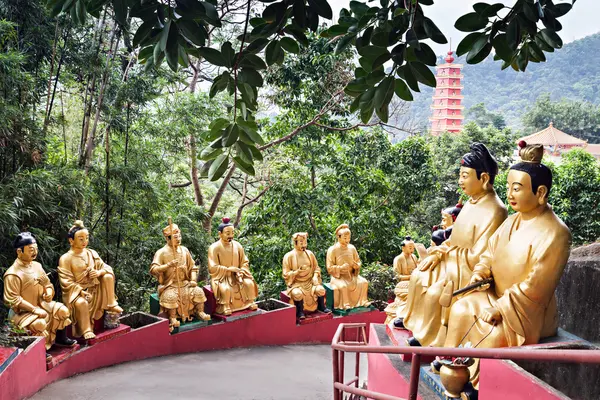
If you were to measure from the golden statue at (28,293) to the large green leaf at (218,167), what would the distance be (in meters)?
4.30

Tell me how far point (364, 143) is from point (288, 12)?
926 centimetres

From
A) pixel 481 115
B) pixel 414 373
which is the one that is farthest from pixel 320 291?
pixel 481 115

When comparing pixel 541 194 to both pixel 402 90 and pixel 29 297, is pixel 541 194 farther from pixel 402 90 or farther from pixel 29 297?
pixel 29 297

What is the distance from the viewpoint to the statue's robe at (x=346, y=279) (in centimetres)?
787

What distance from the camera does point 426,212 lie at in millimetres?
12164

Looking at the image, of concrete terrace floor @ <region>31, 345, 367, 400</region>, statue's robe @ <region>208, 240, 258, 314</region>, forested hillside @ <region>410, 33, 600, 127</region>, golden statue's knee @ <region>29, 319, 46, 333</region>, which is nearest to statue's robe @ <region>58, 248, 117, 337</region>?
golden statue's knee @ <region>29, 319, 46, 333</region>

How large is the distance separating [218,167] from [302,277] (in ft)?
20.3

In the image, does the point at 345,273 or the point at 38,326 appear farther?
the point at 345,273

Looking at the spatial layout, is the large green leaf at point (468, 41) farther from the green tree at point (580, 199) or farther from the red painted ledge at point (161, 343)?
the green tree at point (580, 199)

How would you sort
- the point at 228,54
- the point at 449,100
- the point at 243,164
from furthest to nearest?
the point at 449,100 → the point at 243,164 → the point at 228,54

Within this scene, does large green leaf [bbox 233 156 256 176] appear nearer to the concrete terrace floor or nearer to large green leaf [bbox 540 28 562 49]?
large green leaf [bbox 540 28 562 49]

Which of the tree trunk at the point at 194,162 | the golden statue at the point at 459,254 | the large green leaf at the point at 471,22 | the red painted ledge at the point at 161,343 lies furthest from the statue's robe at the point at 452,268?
the tree trunk at the point at 194,162

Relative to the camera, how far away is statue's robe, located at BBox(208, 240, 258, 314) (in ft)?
23.6

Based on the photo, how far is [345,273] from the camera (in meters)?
7.95
